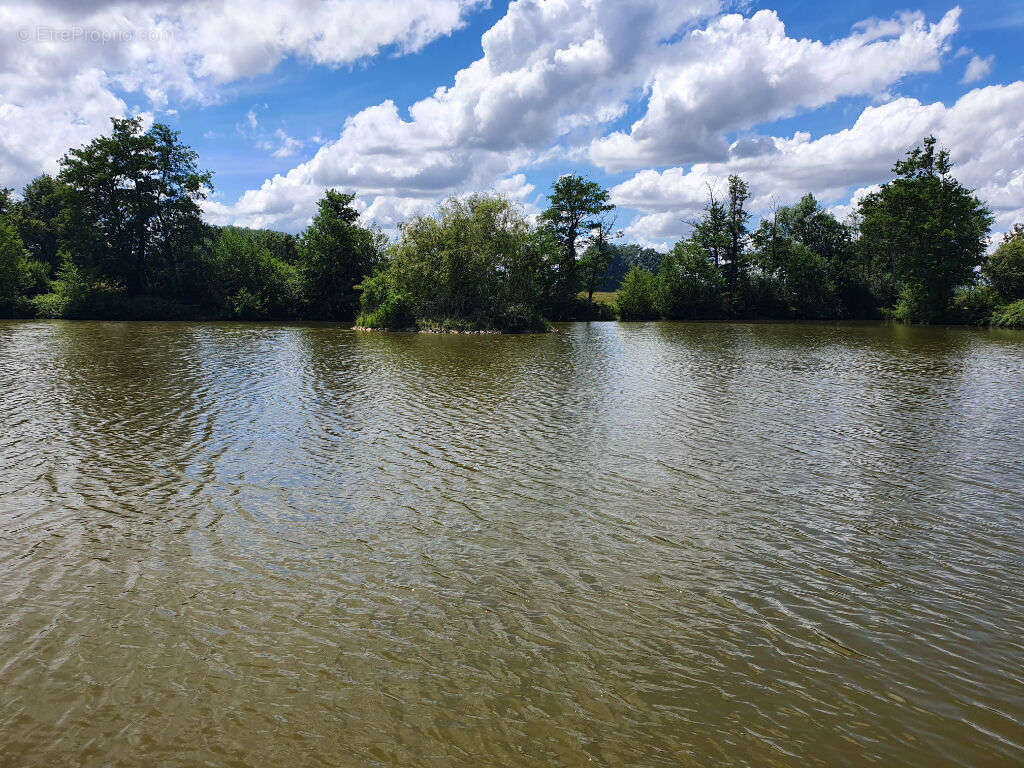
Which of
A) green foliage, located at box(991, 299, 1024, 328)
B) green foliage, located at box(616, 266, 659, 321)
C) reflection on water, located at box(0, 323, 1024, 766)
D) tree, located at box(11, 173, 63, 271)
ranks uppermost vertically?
tree, located at box(11, 173, 63, 271)

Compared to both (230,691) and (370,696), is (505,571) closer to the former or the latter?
(370,696)

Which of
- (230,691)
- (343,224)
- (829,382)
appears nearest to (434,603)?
(230,691)

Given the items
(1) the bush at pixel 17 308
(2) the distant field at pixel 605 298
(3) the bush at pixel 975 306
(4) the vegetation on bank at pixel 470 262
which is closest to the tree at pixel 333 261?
(4) the vegetation on bank at pixel 470 262

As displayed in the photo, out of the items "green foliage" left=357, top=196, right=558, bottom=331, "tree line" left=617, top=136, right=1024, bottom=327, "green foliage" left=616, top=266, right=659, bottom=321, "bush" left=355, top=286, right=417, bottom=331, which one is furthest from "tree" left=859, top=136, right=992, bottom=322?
"bush" left=355, top=286, right=417, bottom=331

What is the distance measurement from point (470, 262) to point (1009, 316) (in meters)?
55.6

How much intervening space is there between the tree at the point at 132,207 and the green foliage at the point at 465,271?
32.0 meters

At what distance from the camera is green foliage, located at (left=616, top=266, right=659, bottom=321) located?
81.3 m

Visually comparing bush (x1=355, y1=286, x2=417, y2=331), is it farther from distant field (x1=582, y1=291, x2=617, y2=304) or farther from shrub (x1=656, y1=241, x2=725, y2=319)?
shrub (x1=656, y1=241, x2=725, y2=319)

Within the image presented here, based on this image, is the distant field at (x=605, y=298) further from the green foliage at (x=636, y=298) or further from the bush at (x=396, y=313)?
the bush at (x=396, y=313)

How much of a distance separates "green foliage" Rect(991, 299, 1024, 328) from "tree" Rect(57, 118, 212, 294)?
90737mm

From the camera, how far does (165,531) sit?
9633mm

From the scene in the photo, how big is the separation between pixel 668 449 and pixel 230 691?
37.6 ft

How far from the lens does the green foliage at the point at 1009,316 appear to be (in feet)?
196

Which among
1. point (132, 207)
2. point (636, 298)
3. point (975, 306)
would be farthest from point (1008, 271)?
point (132, 207)
